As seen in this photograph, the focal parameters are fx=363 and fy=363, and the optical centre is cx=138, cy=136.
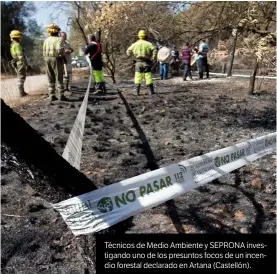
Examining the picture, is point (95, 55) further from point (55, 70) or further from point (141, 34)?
point (55, 70)

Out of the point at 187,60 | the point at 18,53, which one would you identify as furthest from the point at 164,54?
the point at 18,53

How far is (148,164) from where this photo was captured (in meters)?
5.47

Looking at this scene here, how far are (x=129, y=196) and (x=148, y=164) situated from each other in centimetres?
297

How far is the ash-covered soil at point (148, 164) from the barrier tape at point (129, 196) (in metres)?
0.49

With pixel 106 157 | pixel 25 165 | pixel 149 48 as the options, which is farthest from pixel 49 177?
pixel 149 48

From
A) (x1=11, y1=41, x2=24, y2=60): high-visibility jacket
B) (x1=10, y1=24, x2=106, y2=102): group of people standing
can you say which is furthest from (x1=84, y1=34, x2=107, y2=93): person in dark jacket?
(x1=11, y1=41, x2=24, y2=60): high-visibility jacket

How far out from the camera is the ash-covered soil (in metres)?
3.57

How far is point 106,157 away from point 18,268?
274cm

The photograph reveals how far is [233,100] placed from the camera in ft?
34.7

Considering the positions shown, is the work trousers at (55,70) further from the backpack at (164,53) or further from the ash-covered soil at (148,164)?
the backpack at (164,53)

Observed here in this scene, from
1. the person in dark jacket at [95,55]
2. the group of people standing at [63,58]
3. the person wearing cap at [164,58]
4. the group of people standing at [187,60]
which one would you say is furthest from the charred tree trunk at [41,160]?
the person wearing cap at [164,58]

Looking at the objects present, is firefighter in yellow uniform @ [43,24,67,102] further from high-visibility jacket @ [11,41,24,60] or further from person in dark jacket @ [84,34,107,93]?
high-visibility jacket @ [11,41,24,60]

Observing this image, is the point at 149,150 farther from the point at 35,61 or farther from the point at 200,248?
the point at 35,61

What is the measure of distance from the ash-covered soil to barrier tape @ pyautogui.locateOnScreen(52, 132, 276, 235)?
0.49 m
